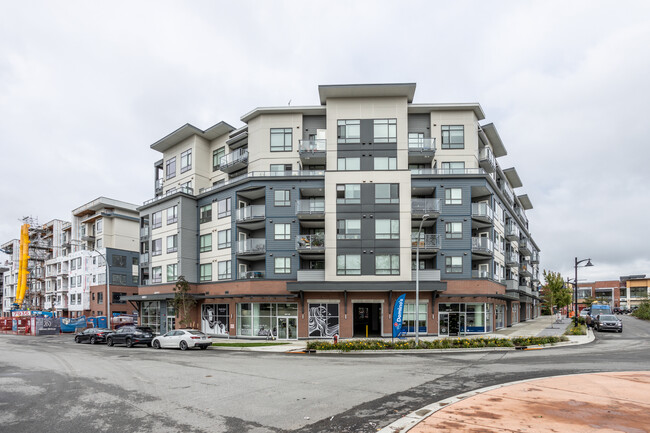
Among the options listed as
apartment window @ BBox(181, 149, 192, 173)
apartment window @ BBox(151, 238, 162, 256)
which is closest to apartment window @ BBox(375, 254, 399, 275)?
apartment window @ BBox(181, 149, 192, 173)

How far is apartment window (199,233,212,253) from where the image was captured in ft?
143

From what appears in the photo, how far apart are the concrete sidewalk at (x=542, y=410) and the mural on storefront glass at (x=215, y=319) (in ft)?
102

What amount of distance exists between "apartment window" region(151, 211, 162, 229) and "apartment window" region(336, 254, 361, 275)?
2140 cm

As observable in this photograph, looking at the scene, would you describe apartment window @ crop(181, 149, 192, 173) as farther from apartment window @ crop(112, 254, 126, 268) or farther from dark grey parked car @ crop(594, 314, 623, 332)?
dark grey parked car @ crop(594, 314, 623, 332)

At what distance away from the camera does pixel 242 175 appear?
41.2m

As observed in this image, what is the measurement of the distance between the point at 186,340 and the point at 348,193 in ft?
57.2

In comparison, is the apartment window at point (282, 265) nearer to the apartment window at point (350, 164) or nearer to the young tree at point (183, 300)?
the young tree at point (183, 300)

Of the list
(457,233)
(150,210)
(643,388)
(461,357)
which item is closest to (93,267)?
(150,210)

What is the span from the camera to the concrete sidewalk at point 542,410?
883 cm

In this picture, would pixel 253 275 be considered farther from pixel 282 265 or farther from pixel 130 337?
pixel 130 337

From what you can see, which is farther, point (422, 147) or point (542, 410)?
point (422, 147)

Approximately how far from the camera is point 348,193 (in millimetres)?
37688

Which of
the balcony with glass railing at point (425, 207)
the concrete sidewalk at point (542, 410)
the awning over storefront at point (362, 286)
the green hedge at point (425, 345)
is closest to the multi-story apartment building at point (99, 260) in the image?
the awning over storefront at point (362, 286)

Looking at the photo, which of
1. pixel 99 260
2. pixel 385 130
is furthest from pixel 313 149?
pixel 99 260
